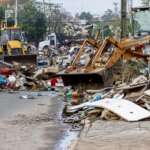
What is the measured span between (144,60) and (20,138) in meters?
15.4

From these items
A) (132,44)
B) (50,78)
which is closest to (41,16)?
(50,78)

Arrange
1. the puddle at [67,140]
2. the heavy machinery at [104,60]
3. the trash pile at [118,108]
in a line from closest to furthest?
the puddle at [67,140], the trash pile at [118,108], the heavy machinery at [104,60]

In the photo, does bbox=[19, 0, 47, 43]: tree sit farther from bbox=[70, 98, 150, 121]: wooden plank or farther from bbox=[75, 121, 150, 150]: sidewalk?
bbox=[75, 121, 150, 150]: sidewalk

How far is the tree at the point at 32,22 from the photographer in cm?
9406

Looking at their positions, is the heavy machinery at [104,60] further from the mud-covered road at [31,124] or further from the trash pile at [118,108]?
the trash pile at [118,108]

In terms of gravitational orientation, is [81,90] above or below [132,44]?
below

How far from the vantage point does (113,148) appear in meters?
12.3

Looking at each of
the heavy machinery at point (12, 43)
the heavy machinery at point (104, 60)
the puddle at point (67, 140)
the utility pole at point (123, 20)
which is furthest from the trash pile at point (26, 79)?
the puddle at point (67, 140)

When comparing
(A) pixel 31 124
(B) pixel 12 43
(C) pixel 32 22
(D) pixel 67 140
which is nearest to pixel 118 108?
(A) pixel 31 124

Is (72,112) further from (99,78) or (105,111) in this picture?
(99,78)

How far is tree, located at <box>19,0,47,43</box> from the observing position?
309 ft

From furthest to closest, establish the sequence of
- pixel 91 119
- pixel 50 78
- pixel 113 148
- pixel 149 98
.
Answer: pixel 50 78 < pixel 149 98 < pixel 91 119 < pixel 113 148

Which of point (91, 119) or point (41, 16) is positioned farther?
point (41, 16)

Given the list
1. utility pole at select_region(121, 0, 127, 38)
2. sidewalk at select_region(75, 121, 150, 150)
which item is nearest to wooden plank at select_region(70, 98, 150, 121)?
sidewalk at select_region(75, 121, 150, 150)
